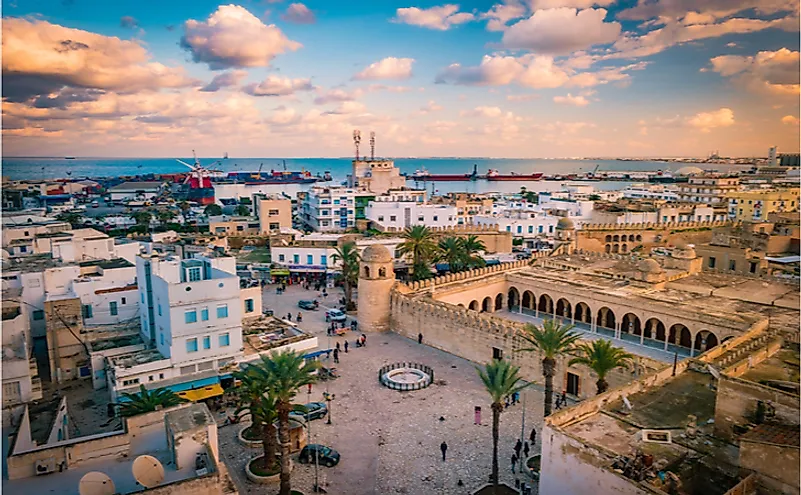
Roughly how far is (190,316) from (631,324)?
24754 mm

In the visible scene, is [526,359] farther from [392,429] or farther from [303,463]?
Answer: [303,463]

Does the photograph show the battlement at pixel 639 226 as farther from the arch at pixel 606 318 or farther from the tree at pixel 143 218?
the tree at pixel 143 218

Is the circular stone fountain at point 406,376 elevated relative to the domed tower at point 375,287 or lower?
lower

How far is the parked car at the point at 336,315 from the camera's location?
1425 inches

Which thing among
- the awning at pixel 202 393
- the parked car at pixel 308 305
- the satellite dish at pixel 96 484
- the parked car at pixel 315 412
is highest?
the satellite dish at pixel 96 484

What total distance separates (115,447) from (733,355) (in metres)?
20.5

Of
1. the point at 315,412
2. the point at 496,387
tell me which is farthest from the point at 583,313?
the point at 496,387

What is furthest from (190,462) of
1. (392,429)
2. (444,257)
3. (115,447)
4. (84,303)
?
(444,257)

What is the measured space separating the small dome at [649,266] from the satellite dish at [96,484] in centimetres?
3300

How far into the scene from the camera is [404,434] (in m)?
22.0

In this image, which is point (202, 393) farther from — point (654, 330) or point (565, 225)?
point (565, 225)

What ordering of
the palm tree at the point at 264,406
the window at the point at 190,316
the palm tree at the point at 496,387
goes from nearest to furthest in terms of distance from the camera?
the palm tree at the point at 496,387 < the palm tree at the point at 264,406 < the window at the point at 190,316

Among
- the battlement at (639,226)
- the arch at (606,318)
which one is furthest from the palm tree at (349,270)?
the battlement at (639,226)

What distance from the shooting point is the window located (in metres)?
24.6
